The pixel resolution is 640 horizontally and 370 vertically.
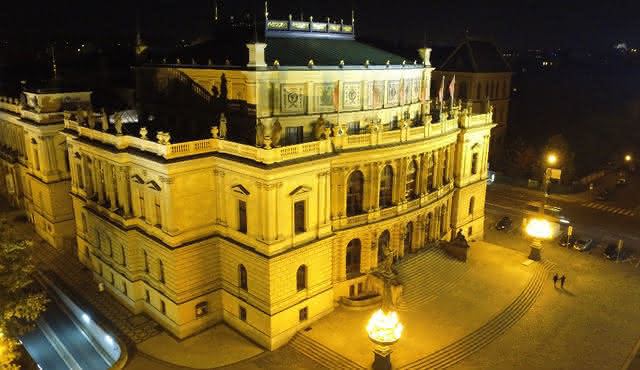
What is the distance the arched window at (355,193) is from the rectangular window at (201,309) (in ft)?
41.6

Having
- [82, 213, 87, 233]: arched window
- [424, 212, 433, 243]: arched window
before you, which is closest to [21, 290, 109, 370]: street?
[82, 213, 87, 233]: arched window

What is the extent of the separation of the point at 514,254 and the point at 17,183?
55.0 meters

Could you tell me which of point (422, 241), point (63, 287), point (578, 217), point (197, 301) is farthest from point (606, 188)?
point (63, 287)

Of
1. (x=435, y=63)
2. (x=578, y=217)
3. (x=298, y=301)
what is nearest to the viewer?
(x=298, y=301)

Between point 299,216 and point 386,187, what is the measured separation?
9276 mm

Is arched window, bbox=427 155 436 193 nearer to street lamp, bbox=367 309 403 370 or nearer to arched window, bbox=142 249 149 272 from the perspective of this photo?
street lamp, bbox=367 309 403 370

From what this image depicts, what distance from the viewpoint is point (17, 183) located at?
5822cm

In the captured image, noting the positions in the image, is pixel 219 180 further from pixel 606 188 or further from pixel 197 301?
pixel 606 188

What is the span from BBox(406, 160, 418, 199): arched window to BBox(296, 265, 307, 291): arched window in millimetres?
12644

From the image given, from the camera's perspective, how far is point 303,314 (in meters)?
37.1

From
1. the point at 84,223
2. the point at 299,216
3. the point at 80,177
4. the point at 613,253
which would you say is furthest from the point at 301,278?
the point at 613,253

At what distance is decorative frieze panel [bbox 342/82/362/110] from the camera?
42.1 m

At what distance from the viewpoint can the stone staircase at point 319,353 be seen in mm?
33344

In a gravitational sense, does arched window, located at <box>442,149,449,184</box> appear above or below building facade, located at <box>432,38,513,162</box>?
below
